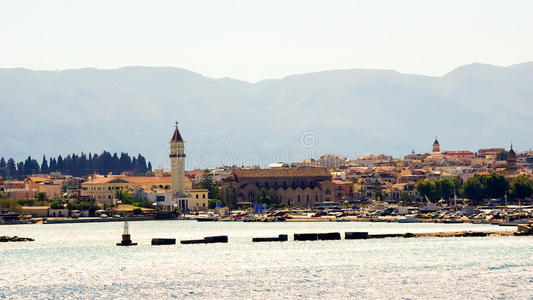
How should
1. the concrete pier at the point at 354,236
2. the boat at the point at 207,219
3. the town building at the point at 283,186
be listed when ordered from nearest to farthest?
the concrete pier at the point at 354,236, the boat at the point at 207,219, the town building at the point at 283,186

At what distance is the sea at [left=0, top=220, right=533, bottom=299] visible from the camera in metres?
45.9

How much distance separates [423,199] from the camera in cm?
15900

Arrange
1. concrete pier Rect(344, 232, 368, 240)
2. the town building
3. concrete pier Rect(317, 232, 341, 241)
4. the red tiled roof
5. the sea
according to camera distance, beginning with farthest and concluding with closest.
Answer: the red tiled roof, the town building, concrete pier Rect(344, 232, 368, 240), concrete pier Rect(317, 232, 341, 241), the sea

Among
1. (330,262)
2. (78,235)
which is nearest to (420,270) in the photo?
(330,262)

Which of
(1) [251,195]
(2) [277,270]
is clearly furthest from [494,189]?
(2) [277,270]

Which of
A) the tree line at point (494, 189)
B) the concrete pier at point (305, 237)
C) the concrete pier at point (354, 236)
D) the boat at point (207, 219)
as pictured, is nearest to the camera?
the concrete pier at point (305, 237)

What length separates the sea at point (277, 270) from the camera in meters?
45.9

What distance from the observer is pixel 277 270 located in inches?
2168

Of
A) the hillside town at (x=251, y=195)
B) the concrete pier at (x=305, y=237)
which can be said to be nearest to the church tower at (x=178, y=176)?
the hillside town at (x=251, y=195)

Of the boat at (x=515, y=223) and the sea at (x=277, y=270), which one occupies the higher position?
the boat at (x=515, y=223)

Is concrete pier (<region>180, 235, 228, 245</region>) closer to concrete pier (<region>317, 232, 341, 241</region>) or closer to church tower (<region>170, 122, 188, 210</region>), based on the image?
concrete pier (<region>317, 232, 341, 241</region>)

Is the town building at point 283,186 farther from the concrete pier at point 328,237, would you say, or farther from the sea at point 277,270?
the sea at point 277,270

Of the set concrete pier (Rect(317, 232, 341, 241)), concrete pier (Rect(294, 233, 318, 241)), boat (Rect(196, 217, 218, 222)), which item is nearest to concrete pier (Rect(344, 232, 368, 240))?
concrete pier (Rect(317, 232, 341, 241))

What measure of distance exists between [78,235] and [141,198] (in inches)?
2511
